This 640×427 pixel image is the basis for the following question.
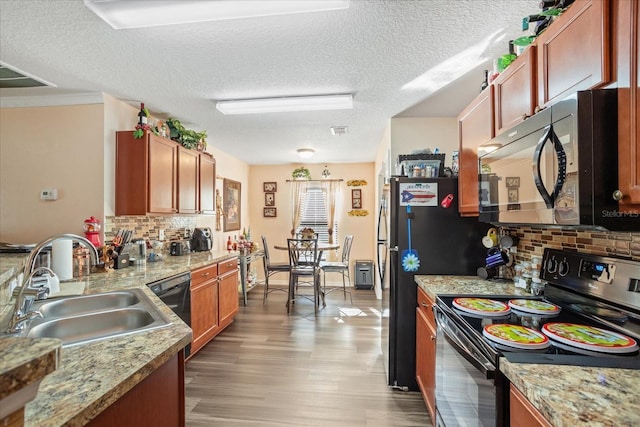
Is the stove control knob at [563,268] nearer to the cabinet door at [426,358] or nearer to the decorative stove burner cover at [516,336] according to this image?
the decorative stove burner cover at [516,336]

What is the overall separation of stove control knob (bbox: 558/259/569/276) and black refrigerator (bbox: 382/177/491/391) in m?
0.68

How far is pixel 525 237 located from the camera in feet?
6.44

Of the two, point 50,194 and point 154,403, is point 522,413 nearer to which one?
point 154,403

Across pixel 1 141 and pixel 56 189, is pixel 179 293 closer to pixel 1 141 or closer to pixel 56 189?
pixel 56 189

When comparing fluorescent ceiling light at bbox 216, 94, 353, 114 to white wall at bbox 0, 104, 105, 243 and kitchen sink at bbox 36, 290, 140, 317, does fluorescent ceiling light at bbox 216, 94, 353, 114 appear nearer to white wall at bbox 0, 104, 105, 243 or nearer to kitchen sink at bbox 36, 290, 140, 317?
white wall at bbox 0, 104, 105, 243

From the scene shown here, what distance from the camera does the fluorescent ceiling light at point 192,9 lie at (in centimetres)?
147

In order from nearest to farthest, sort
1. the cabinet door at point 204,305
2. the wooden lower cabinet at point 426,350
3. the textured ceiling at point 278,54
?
the textured ceiling at point 278,54 → the wooden lower cabinet at point 426,350 → the cabinet door at point 204,305

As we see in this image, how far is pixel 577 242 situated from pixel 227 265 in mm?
3062

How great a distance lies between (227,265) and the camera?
3.46 meters

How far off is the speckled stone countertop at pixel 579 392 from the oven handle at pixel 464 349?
0.06 metres

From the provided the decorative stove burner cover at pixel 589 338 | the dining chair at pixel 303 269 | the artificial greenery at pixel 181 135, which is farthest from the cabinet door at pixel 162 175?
the decorative stove burner cover at pixel 589 338

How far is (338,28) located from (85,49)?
158 centimetres

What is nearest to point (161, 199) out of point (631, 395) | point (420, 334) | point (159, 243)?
point (159, 243)

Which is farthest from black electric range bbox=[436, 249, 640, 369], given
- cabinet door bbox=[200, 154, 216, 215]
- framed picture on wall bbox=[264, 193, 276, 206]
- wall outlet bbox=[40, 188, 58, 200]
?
framed picture on wall bbox=[264, 193, 276, 206]
